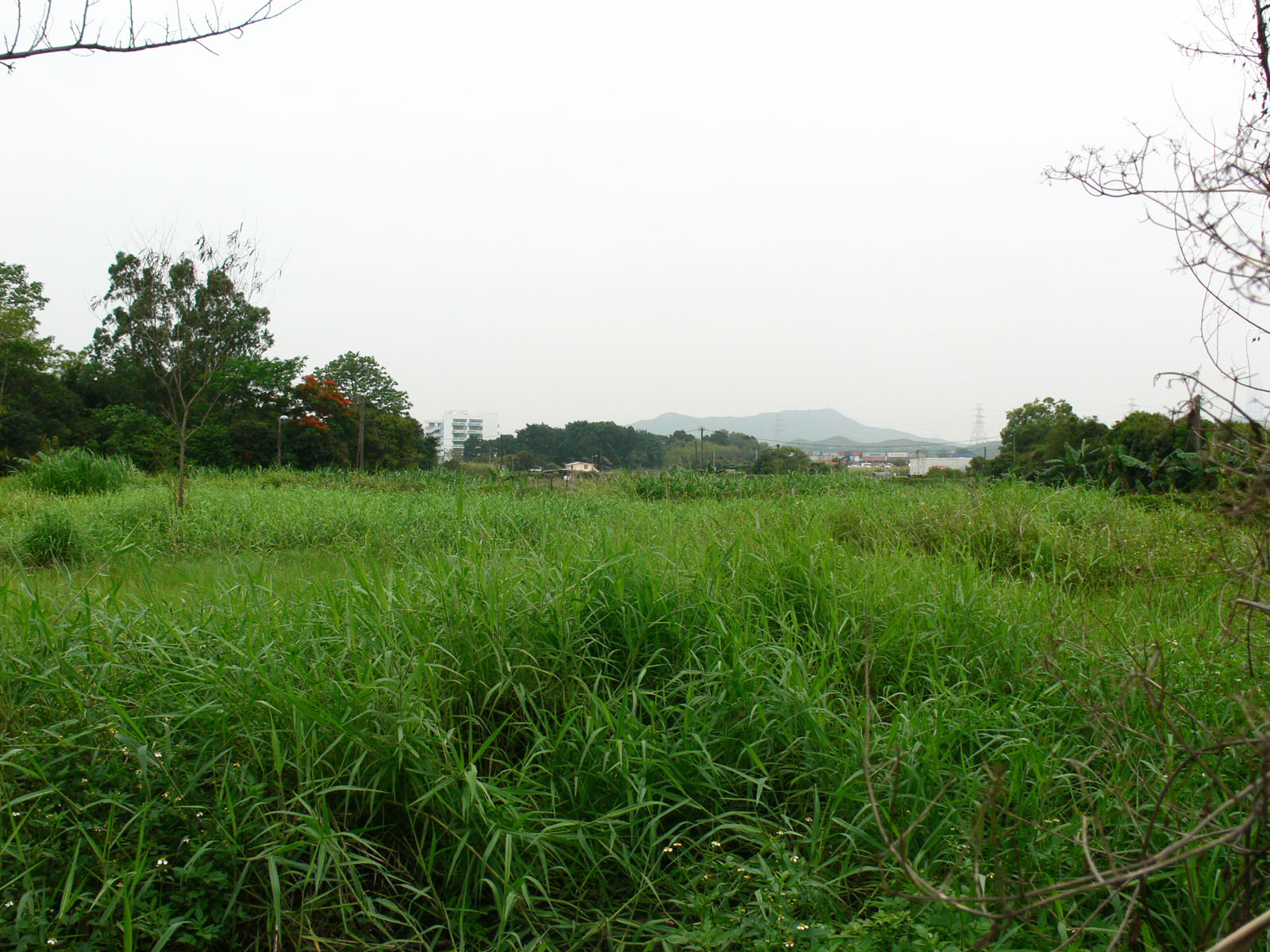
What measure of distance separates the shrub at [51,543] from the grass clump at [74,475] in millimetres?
4531

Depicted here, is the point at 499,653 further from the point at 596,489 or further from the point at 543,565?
the point at 596,489

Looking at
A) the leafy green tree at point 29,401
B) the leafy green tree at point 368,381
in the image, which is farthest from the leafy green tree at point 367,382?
the leafy green tree at point 29,401

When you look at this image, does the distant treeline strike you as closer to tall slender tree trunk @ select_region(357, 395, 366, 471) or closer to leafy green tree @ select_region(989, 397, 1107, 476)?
leafy green tree @ select_region(989, 397, 1107, 476)

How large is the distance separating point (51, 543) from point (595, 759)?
516 cm

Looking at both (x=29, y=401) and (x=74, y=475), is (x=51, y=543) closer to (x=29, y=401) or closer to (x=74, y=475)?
(x=74, y=475)

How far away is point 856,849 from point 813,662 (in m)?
0.88

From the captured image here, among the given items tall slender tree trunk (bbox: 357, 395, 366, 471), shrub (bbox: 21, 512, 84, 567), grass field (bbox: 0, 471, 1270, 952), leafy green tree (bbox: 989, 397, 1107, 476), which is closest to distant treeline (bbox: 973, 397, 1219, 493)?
leafy green tree (bbox: 989, 397, 1107, 476)

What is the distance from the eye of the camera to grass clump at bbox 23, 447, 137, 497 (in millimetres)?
9637

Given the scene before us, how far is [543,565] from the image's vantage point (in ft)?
9.31

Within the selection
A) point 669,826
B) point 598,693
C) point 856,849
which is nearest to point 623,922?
point 669,826

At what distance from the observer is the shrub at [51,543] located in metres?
5.23

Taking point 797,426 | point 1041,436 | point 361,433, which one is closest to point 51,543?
point 361,433

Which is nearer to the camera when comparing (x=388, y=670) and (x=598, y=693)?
(x=388, y=670)

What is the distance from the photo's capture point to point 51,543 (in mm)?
5324
